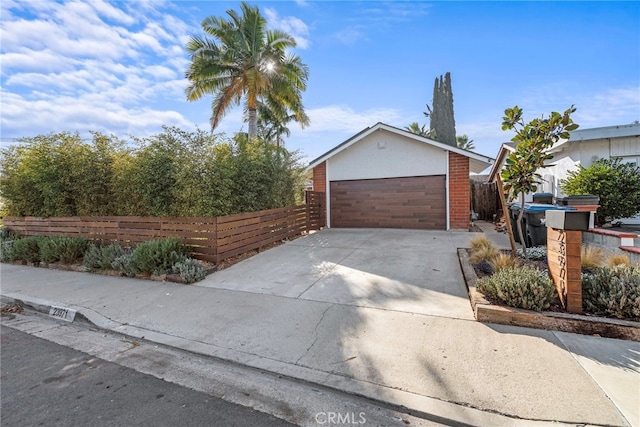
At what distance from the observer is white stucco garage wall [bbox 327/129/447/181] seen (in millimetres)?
9867

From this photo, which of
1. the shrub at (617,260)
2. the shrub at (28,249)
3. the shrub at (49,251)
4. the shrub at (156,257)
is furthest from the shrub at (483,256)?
the shrub at (28,249)

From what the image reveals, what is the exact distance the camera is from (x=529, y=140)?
4746mm

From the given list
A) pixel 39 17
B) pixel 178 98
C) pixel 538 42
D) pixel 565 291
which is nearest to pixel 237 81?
pixel 178 98

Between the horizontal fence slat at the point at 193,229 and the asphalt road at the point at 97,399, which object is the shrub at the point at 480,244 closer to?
the horizontal fence slat at the point at 193,229

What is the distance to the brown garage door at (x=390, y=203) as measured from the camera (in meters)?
9.87

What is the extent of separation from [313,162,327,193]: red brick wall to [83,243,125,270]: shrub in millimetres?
6985

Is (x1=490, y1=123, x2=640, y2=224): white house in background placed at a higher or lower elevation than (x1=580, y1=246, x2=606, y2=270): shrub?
higher

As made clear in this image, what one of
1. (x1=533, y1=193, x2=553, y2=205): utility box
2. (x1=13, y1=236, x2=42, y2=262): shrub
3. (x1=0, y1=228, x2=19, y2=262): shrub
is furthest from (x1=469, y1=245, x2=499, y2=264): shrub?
(x1=0, y1=228, x2=19, y2=262): shrub

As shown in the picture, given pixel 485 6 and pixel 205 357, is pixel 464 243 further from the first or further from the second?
pixel 205 357

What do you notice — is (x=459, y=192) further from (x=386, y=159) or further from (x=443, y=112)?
(x=443, y=112)

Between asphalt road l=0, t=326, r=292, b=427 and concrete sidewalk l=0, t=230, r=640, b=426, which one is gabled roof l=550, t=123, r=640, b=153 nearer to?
concrete sidewalk l=0, t=230, r=640, b=426

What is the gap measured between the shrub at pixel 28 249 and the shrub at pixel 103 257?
2369 millimetres

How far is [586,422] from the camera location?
1797mm

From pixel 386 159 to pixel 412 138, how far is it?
1128 millimetres
